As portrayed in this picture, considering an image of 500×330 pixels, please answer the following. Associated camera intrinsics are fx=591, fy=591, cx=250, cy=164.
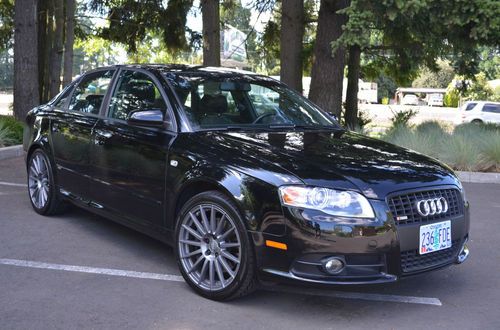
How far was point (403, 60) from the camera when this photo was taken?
54.4 feet

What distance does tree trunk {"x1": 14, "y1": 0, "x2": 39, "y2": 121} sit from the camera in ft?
42.2

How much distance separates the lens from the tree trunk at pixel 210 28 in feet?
44.2

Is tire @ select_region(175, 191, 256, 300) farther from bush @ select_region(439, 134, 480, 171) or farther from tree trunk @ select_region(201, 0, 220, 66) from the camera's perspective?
tree trunk @ select_region(201, 0, 220, 66)

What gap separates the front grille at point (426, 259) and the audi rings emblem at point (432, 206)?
0.85ft

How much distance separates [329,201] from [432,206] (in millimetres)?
779

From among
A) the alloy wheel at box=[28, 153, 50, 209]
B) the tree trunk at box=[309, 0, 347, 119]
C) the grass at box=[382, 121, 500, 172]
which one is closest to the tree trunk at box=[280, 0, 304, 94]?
the tree trunk at box=[309, 0, 347, 119]

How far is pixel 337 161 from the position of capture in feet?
13.3

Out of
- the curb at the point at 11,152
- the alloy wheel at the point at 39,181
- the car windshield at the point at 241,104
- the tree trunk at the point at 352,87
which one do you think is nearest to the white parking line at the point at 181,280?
the car windshield at the point at 241,104

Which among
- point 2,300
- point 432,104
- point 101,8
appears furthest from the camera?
point 432,104

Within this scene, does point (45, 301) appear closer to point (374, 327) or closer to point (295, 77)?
point (374, 327)

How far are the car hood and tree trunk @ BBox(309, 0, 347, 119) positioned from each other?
7.94m

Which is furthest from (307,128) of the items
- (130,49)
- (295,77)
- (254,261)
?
(130,49)

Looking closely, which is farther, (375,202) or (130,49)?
(130,49)

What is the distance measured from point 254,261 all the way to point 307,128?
5.52 feet
